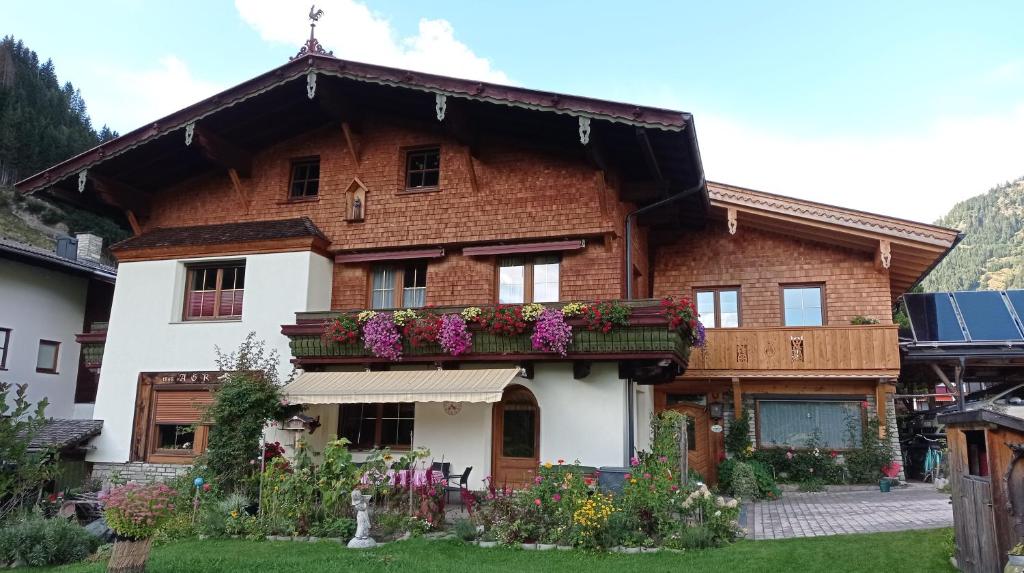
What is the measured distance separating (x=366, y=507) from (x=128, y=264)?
10.5 metres

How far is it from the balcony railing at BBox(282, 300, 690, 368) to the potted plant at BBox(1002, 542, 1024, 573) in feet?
24.8

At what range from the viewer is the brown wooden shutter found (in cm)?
1675

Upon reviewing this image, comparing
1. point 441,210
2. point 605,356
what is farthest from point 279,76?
point 605,356

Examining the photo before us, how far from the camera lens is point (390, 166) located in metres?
17.1

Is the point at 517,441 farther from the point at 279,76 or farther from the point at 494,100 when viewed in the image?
the point at 279,76

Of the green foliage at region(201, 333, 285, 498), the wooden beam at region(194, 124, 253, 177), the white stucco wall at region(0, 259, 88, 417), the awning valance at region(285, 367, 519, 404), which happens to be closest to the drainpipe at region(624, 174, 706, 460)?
the awning valance at region(285, 367, 519, 404)

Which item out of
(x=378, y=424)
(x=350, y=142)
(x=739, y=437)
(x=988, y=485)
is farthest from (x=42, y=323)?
(x=988, y=485)

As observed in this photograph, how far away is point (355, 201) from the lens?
674 inches

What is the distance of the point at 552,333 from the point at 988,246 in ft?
431

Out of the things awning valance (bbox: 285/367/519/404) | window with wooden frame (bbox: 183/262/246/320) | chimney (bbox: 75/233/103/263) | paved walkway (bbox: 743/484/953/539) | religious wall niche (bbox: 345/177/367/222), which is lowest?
paved walkway (bbox: 743/484/953/539)

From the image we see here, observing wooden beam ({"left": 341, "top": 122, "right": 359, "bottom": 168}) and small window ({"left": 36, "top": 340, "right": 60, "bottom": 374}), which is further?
small window ({"left": 36, "top": 340, "right": 60, "bottom": 374})

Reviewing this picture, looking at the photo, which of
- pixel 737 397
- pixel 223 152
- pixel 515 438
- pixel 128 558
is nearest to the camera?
pixel 128 558

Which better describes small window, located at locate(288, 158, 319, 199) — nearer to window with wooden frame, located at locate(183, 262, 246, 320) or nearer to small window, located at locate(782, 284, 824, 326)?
window with wooden frame, located at locate(183, 262, 246, 320)

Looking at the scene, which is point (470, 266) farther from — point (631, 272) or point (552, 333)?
point (631, 272)
